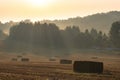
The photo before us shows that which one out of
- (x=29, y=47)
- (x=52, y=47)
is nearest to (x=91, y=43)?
(x=52, y=47)

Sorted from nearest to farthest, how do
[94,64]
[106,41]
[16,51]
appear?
[94,64]
[16,51]
[106,41]

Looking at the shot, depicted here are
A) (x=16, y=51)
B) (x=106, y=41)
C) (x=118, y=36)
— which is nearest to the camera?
(x=16, y=51)

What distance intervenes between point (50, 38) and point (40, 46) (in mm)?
9904

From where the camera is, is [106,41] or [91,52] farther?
[106,41]

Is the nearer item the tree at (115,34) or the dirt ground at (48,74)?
the dirt ground at (48,74)

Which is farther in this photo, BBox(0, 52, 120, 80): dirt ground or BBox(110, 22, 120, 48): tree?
BBox(110, 22, 120, 48): tree

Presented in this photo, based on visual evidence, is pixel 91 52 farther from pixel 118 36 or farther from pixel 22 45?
pixel 22 45

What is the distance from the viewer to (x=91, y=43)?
650 ft

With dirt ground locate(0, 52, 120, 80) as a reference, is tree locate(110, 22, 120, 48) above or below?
above

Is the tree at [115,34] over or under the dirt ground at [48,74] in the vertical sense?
over

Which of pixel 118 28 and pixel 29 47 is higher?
pixel 118 28

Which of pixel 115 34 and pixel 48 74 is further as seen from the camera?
pixel 115 34

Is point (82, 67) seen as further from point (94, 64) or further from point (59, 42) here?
point (59, 42)

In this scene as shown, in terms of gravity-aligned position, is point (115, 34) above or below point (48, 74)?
above
